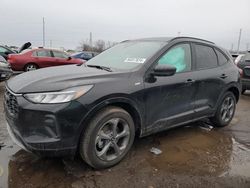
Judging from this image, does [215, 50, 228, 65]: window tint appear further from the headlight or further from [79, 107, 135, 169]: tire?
the headlight

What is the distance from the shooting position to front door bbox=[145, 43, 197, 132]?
371cm

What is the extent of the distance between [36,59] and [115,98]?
1094 cm

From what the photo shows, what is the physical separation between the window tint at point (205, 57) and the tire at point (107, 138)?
1784mm

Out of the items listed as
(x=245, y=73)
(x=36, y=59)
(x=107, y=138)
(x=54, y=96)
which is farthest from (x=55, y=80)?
(x=36, y=59)

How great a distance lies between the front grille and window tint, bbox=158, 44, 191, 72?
2004 mm

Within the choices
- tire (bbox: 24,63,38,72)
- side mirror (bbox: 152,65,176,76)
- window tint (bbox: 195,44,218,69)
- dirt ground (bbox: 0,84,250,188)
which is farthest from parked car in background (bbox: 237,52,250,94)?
tire (bbox: 24,63,38,72)

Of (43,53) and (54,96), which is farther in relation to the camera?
(43,53)

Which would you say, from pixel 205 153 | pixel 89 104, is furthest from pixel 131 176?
pixel 205 153

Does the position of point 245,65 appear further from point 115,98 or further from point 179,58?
point 115,98

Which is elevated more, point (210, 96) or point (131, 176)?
point (210, 96)

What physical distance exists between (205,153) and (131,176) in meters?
1.36

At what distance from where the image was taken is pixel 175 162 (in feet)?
12.0

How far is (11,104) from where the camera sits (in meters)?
3.16

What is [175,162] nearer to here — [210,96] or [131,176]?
[131,176]
